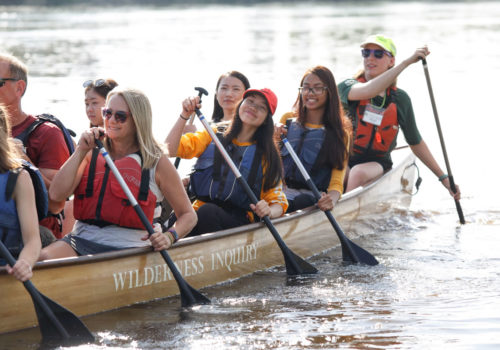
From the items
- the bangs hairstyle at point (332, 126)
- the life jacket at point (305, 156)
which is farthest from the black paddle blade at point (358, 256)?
the bangs hairstyle at point (332, 126)

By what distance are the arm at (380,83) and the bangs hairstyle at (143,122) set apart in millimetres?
2696

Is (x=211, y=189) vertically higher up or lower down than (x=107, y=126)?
lower down

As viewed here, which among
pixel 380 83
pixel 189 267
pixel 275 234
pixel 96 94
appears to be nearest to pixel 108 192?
pixel 189 267

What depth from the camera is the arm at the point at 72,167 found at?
4.31 metres

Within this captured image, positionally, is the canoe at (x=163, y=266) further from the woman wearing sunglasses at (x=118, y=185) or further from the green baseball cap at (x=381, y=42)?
the green baseball cap at (x=381, y=42)

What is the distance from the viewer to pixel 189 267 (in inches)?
204

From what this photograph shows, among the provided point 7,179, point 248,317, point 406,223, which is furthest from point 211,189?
point 406,223

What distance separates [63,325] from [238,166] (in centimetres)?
181

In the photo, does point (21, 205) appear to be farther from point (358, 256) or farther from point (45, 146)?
point (358, 256)

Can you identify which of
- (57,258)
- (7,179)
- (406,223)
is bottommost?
(406,223)

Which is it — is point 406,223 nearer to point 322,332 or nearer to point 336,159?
point 336,159

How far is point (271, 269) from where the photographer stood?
6.00 m

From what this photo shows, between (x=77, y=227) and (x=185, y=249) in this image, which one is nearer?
(x=77, y=227)

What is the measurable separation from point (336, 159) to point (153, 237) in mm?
1990
